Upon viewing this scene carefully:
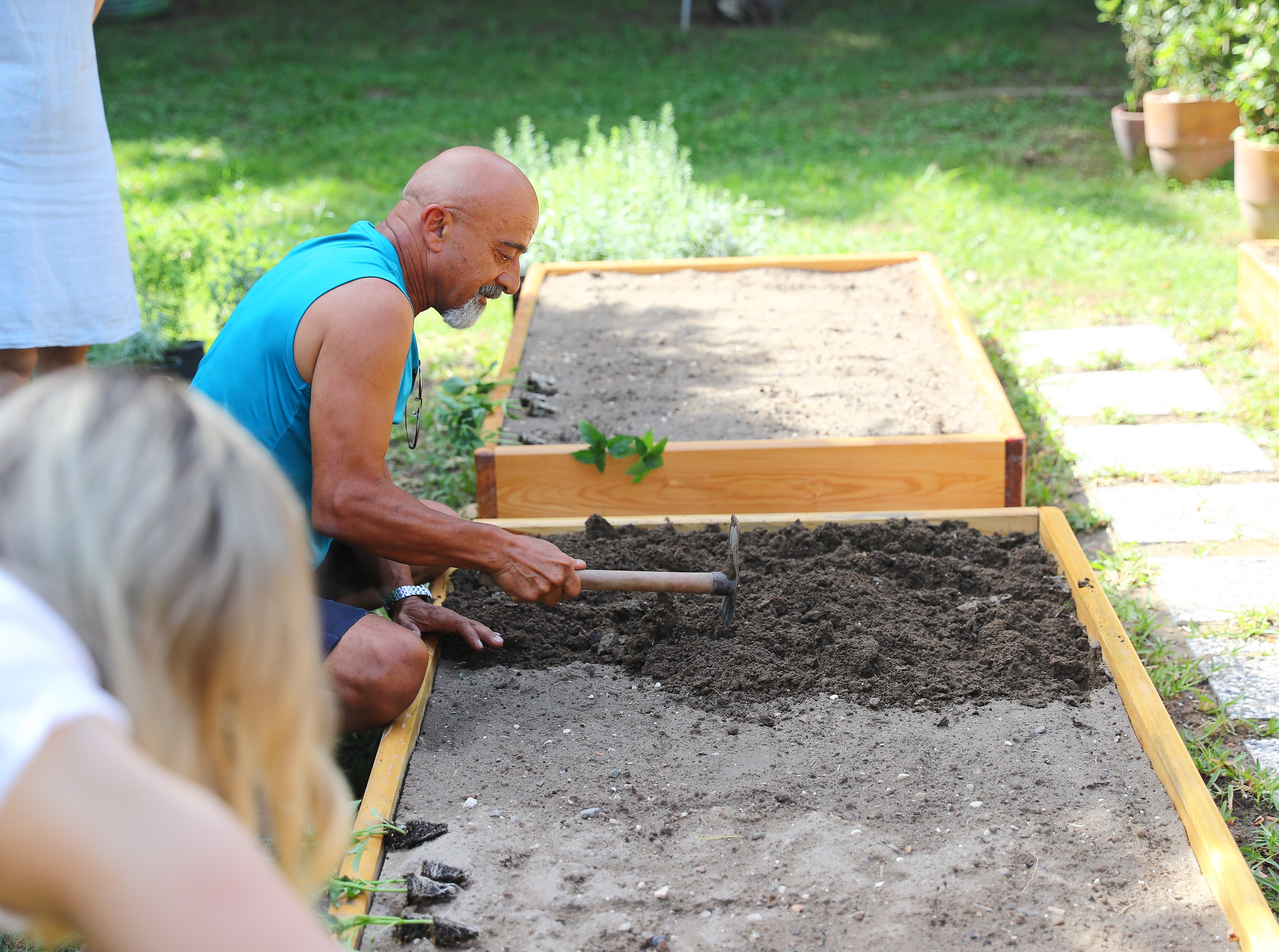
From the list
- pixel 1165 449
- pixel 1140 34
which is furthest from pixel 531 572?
pixel 1140 34

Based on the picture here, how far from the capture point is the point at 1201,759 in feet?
8.50

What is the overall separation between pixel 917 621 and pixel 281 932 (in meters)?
2.19

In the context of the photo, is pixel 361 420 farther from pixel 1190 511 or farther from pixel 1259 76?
pixel 1259 76

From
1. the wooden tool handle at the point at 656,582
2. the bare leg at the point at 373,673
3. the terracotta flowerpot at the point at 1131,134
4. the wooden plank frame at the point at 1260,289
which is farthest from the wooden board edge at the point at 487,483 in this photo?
the terracotta flowerpot at the point at 1131,134

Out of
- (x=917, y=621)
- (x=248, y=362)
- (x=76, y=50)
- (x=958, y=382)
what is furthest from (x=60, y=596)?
(x=958, y=382)

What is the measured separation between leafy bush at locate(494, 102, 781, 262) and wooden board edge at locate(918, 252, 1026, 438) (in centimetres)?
116

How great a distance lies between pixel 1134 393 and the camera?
4676mm

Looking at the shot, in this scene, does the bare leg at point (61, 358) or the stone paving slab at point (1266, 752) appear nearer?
the stone paving slab at point (1266, 752)

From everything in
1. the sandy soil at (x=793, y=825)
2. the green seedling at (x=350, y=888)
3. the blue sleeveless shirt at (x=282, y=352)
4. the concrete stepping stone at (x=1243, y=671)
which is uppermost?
the blue sleeveless shirt at (x=282, y=352)

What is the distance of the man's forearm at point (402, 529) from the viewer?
2.46 meters

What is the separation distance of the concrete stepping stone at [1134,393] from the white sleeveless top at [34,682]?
166 inches

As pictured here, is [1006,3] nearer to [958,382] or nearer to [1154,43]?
[1154,43]

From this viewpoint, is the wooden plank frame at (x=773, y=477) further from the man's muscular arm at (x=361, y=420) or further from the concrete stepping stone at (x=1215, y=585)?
the man's muscular arm at (x=361, y=420)

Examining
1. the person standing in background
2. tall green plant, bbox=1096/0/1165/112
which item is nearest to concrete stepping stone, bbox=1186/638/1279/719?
the person standing in background
